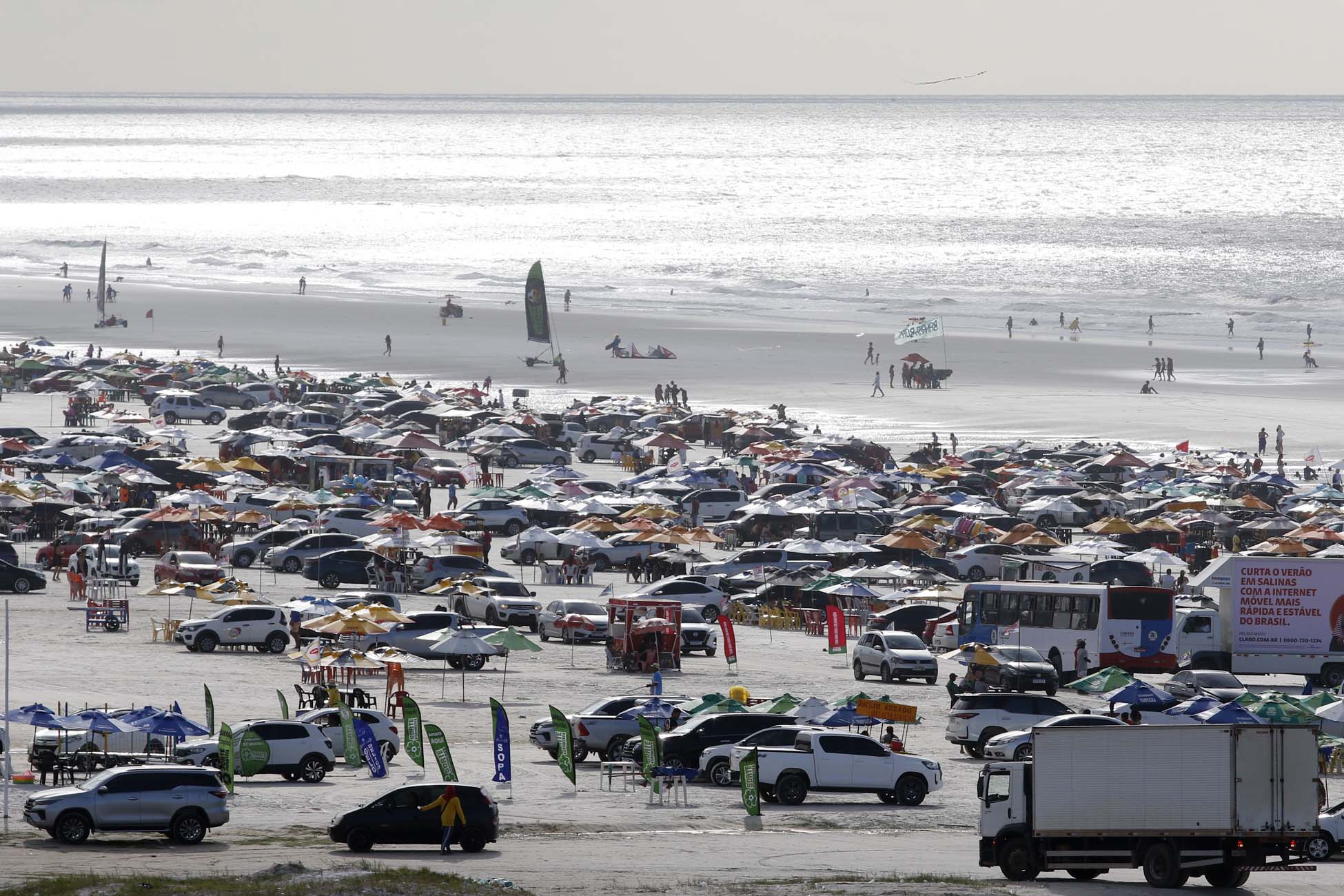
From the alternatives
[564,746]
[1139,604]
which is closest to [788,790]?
[564,746]

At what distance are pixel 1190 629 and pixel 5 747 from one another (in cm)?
1872

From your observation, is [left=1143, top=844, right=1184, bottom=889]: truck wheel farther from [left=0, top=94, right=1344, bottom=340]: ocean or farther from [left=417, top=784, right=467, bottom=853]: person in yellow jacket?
[left=0, top=94, right=1344, bottom=340]: ocean

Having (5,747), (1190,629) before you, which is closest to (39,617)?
(5,747)

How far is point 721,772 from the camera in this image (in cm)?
2131

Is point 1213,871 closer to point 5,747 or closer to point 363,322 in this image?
point 5,747

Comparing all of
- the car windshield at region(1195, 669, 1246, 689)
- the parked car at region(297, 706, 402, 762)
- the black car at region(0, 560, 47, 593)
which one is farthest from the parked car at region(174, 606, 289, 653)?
the car windshield at region(1195, 669, 1246, 689)

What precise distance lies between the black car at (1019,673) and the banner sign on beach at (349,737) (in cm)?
976

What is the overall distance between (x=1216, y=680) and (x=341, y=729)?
12987 mm

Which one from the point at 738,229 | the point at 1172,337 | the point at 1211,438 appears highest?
the point at 738,229

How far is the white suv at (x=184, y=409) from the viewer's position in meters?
58.1

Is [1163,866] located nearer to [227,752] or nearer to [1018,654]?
[227,752]

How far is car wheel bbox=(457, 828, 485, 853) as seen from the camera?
17.2m

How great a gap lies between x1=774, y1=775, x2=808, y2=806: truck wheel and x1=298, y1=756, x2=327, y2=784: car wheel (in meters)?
5.05

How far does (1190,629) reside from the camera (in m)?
30.1
